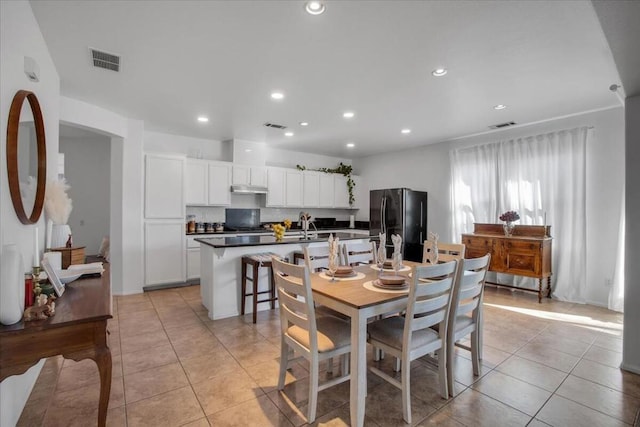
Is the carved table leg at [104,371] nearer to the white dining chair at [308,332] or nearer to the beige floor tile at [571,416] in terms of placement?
the white dining chair at [308,332]

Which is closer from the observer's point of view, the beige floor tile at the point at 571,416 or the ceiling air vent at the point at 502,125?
the beige floor tile at the point at 571,416

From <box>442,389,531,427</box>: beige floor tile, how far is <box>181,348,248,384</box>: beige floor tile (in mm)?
1579

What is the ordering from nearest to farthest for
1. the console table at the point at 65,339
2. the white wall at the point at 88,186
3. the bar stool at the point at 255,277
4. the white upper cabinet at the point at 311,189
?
the console table at the point at 65,339, the bar stool at the point at 255,277, the white wall at the point at 88,186, the white upper cabinet at the point at 311,189

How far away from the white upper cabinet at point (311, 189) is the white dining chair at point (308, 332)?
4471 mm

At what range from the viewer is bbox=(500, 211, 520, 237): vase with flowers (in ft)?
14.7

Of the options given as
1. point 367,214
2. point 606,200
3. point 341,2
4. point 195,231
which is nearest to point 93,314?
point 341,2

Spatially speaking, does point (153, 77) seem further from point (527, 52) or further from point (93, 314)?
point (527, 52)

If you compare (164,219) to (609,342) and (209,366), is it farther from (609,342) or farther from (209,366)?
(609,342)

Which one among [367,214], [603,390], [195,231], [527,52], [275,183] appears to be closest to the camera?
[603,390]

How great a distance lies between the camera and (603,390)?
84.7 inches

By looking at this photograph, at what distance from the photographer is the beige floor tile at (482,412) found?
182 cm

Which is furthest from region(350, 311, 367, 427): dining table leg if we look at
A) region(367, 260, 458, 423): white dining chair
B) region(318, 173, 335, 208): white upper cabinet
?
region(318, 173, 335, 208): white upper cabinet

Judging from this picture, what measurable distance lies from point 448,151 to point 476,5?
3.95 meters

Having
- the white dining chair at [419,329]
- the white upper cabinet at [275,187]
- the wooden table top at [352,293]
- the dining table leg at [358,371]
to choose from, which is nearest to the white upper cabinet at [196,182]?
the white upper cabinet at [275,187]
